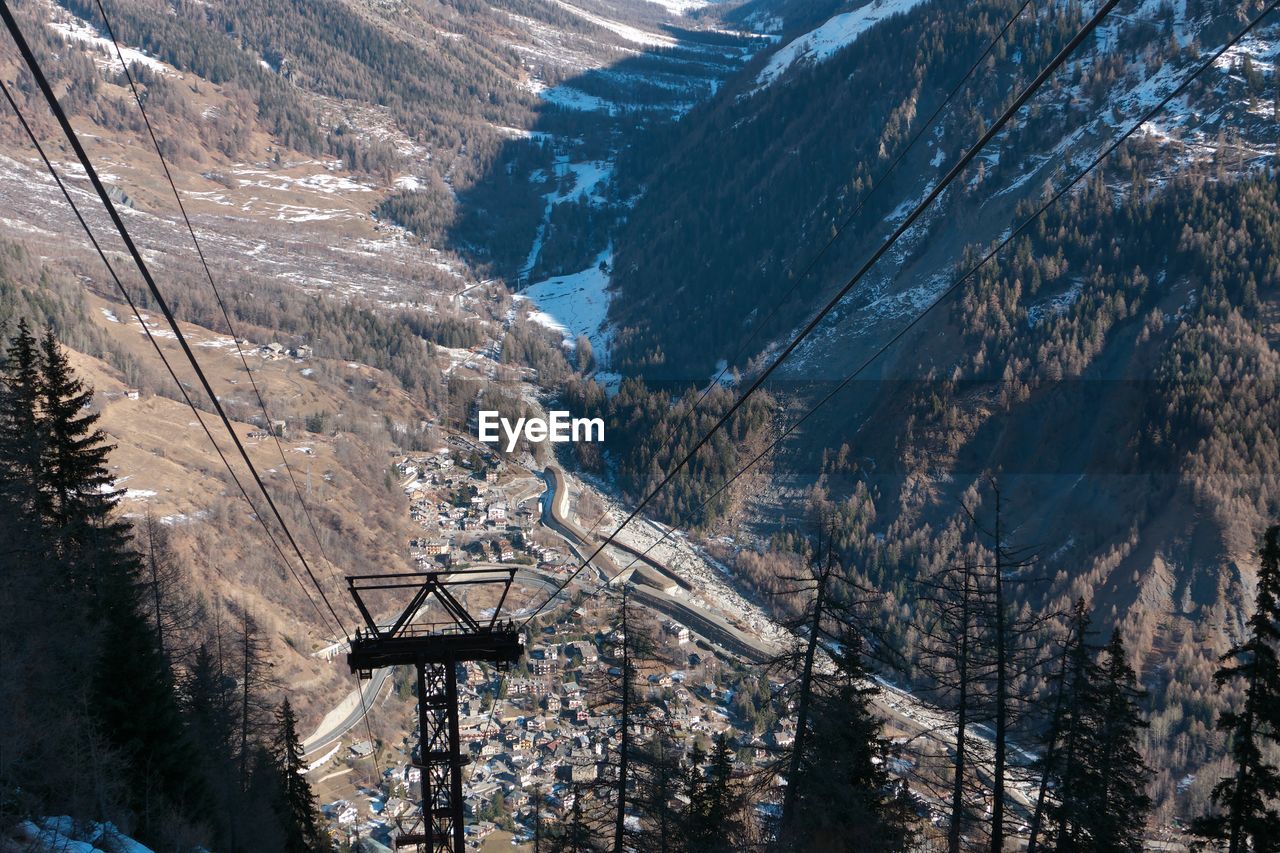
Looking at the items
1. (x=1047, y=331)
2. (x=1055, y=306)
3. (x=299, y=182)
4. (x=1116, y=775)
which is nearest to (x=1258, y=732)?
(x=1116, y=775)

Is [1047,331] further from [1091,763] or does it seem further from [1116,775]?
[1091,763]

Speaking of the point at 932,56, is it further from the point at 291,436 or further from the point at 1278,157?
the point at 291,436

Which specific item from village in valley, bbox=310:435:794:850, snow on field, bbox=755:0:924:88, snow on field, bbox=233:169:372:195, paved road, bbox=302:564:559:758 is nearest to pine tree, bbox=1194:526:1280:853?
village in valley, bbox=310:435:794:850

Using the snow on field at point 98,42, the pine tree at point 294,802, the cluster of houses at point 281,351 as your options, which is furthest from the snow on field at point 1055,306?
the snow on field at point 98,42

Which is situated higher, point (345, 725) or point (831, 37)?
point (831, 37)

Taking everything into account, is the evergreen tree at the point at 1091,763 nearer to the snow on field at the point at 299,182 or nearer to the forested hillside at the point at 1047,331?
the forested hillside at the point at 1047,331

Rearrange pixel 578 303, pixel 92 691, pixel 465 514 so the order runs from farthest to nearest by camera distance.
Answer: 1. pixel 578 303
2. pixel 465 514
3. pixel 92 691

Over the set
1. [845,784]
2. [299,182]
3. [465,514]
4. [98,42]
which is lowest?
[465,514]
